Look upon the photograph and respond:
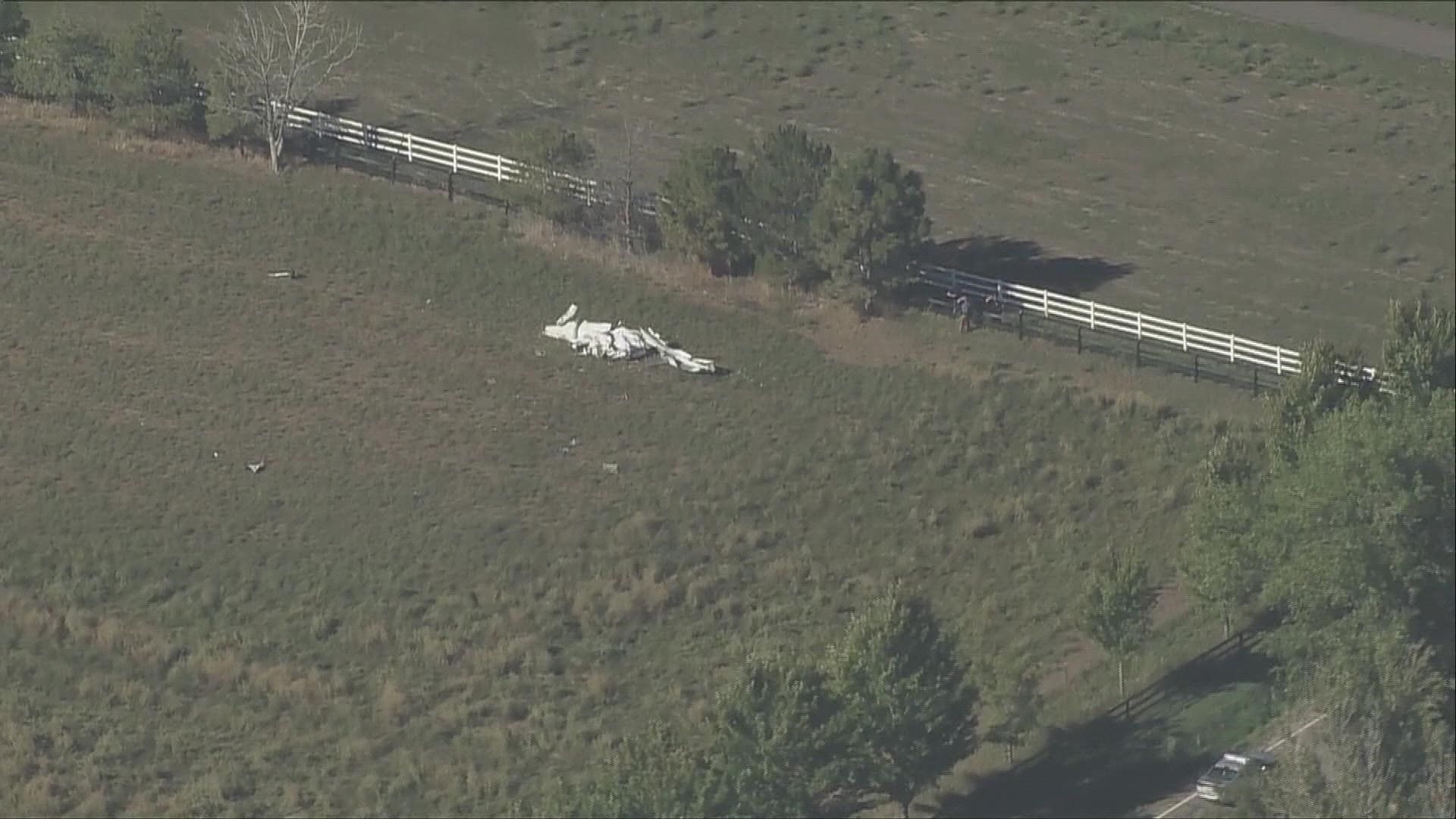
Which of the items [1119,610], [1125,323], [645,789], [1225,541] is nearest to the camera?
[645,789]

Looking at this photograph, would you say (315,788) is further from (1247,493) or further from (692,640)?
(1247,493)

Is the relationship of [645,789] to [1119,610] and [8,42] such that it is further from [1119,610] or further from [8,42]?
[8,42]

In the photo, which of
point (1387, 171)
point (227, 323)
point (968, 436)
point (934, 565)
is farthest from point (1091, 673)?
point (1387, 171)

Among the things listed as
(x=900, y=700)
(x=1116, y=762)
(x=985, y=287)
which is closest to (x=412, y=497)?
(x=900, y=700)

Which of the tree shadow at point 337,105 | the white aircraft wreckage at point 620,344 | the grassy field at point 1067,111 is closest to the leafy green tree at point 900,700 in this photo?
the white aircraft wreckage at point 620,344

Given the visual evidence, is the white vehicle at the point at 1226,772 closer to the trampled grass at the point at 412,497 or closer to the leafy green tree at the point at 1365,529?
the leafy green tree at the point at 1365,529
